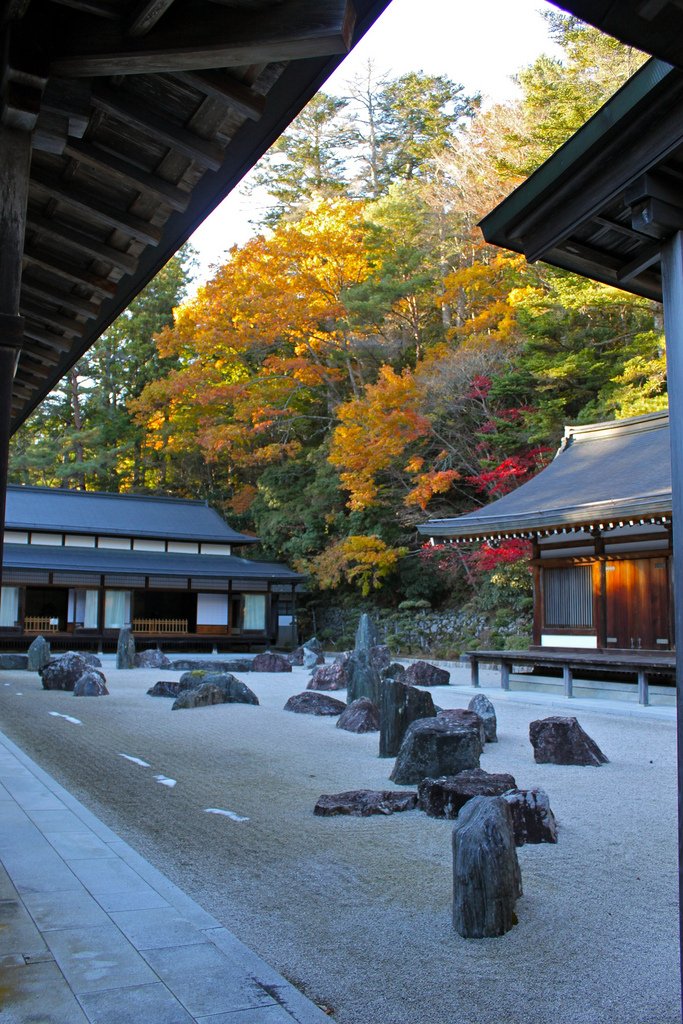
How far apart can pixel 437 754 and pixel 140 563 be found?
18.5 m

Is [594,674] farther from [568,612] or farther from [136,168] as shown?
[136,168]

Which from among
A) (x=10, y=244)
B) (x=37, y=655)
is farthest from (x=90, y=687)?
(x=10, y=244)

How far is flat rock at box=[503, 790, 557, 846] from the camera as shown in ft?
15.1

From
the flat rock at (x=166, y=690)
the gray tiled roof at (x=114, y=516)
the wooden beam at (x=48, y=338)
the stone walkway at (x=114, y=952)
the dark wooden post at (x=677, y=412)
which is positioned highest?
the gray tiled roof at (x=114, y=516)

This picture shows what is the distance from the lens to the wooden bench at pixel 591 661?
11102 mm

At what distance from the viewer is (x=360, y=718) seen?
907cm

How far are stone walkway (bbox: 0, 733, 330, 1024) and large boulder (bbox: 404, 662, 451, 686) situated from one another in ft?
35.9

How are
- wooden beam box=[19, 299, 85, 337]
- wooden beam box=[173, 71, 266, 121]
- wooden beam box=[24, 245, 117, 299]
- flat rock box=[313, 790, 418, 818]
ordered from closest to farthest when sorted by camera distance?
wooden beam box=[173, 71, 266, 121], wooden beam box=[24, 245, 117, 299], wooden beam box=[19, 299, 85, 337], flat rock box=[313, 790, 418, 818]

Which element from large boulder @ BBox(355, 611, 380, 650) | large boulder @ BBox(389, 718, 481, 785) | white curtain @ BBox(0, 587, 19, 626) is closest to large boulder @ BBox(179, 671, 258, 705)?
large boulder @ BBox(355, 611, 380, 650)

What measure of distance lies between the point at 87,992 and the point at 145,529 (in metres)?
23.6

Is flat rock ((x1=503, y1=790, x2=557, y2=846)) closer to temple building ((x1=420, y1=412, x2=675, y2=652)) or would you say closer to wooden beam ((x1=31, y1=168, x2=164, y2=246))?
wooden beam ((x1=31, y1=168, x2=164, y2=246))

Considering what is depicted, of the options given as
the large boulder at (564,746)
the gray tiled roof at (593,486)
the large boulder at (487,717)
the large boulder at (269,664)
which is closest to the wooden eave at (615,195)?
the large boulder at (564,746)

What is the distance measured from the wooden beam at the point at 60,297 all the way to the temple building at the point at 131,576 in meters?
17.9

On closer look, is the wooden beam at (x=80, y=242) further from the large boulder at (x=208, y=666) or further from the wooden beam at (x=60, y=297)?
the large boulder at (x=208, y=666)
